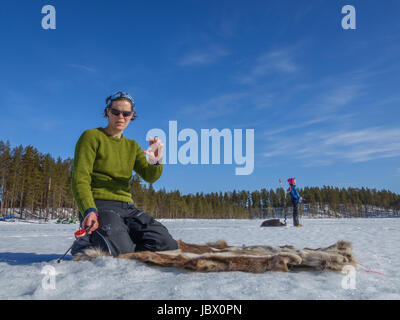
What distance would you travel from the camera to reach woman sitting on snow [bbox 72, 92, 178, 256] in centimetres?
255

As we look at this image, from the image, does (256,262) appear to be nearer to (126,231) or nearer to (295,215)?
(126,231)

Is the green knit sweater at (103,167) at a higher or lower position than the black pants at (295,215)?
higher

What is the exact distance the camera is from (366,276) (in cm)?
198

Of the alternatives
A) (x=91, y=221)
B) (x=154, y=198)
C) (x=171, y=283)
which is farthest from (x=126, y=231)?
(x=154, y=198)

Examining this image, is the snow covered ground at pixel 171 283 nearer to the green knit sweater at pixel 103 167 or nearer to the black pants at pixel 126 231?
the black pants at pixel 126 231

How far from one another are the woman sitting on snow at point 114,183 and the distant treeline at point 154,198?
4171 centimetres

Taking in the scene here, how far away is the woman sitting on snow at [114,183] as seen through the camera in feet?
8.38

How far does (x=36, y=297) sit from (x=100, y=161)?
63.6 inches

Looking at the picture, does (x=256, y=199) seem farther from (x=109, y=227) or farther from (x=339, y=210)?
(x=109, y=227)

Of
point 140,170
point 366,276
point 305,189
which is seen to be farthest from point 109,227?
point 305,189

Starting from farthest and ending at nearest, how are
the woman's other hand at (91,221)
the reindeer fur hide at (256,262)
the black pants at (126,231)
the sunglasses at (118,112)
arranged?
the sunglasses at (118,112)
the black pants at (126,231)
the woman's other hand at (91,221)
the reindeer fur hide at (256,262)

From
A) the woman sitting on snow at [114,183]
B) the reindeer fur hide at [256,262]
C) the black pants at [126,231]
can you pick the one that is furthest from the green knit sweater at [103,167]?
the reindeer fur hide at [256,262]

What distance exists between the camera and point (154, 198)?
6512 centimetres

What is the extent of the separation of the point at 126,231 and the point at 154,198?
6386 cm
